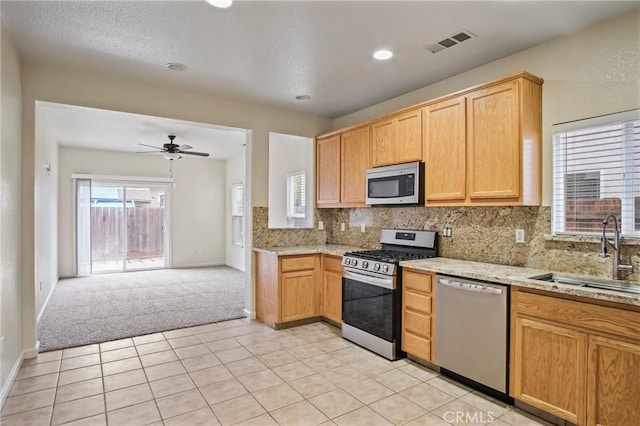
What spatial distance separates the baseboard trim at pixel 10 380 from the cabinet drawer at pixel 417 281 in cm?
313

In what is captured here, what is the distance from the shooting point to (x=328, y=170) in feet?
15.4

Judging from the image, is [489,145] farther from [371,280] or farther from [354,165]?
[354,165]

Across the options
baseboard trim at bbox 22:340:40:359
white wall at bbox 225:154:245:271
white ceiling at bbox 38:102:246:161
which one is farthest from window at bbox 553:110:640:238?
white wall at bbox 225:154:245:271

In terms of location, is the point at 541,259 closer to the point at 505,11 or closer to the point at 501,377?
the point at 501,377

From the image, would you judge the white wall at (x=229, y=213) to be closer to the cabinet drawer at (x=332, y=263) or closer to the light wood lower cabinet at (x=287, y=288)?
the light wood lower cabinet at (x=287, y=288)

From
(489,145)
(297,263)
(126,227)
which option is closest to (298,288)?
(297,263)

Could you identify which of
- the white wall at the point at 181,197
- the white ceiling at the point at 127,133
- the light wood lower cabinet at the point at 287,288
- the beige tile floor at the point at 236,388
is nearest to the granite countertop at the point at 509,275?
the beige tile floor at the point at 236,388

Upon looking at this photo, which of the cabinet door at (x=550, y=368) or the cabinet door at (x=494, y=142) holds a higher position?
the cabinet door at (x=494, y=142)

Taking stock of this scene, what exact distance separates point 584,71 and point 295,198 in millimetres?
4271

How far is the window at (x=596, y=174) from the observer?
7.82 feet

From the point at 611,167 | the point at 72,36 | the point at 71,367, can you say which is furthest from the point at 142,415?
the point at 611,167

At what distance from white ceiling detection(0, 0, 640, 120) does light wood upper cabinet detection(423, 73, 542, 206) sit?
40 cm

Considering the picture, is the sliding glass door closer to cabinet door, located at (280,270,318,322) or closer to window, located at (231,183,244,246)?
window, located at (231,183,244,246)

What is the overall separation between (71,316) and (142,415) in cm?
298
